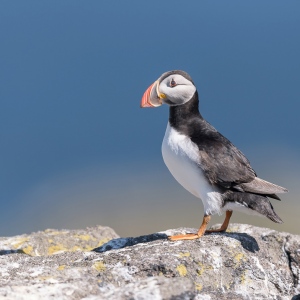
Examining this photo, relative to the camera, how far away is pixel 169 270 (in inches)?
257

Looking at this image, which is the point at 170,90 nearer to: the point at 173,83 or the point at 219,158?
the point at 173,83

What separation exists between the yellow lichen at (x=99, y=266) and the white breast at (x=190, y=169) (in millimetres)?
2067

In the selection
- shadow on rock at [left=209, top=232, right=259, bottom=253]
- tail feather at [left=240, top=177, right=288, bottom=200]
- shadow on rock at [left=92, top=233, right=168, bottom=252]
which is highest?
tail feather at [left=240, top=177, right=288, bottom=200]

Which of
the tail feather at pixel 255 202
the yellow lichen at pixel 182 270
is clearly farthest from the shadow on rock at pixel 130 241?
the yellow lichen at pixel 182 270

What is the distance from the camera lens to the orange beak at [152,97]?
28.3ft

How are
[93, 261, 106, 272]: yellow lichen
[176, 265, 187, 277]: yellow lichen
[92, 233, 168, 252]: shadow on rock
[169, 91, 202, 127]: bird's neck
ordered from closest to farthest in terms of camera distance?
1. [93, 261, 106, 272]: yellow lichen
2. [176, 265, 187, 277]: yellow lichen
3. [92, 233, 168, 252]: shadow on rock
4. [169, 91, 202, 127]: bird's neck

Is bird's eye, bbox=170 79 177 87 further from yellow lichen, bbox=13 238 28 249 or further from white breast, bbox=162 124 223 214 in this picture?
yellow lichen, bbox=13 238 28 249

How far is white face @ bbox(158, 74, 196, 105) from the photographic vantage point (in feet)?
27.9

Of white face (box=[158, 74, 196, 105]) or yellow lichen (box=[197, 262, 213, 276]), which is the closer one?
yellow lichen (box=[197, 262, 213, 276])

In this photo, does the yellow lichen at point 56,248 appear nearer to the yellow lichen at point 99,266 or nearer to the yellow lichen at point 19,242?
the yellow lichen at point 19,242

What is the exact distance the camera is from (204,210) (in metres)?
8.22

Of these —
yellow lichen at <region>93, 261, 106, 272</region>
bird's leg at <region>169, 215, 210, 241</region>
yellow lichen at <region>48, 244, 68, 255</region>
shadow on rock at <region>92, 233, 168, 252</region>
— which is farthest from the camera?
yellow lichen at <region>48, 244, 68, 255</region>

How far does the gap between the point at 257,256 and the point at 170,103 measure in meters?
2.47

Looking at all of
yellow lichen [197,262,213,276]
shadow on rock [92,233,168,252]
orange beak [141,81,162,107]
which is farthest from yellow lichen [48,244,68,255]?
yellow lichen [197,262,213,276]
